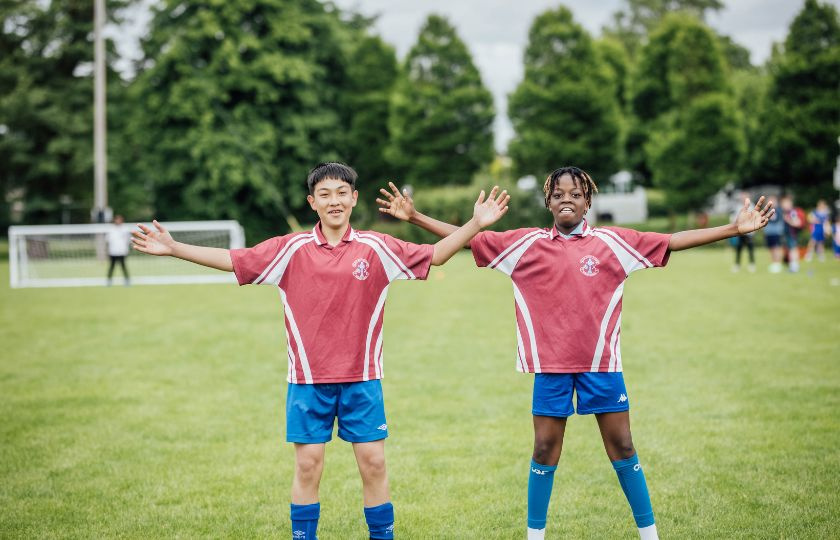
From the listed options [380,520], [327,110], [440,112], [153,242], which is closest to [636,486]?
[380,520]

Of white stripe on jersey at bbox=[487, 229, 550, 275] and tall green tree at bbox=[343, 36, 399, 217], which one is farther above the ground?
tall green tree at bbox=[343, 36, 399, 217]

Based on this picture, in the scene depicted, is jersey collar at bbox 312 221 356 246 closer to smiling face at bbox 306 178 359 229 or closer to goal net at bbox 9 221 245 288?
smiling face at bbox 306 178 359 229

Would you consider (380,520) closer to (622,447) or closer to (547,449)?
(547,449)

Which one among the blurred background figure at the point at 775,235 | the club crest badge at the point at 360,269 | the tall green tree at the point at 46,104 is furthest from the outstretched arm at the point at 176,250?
the tall green tree at the point at 46,104

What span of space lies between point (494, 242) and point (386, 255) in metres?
0.60

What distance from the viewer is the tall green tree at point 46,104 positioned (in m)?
42.9

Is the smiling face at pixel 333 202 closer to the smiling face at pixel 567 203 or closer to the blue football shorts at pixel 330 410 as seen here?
the blue football shorts at pixel 330 410

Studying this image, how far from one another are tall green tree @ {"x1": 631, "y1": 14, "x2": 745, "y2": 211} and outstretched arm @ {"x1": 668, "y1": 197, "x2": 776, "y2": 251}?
1623 inches

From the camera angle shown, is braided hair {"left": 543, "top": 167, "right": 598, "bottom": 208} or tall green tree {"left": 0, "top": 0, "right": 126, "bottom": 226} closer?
braided hair {"left": 543, "top": 167, "right": 598, "bottom": 208}

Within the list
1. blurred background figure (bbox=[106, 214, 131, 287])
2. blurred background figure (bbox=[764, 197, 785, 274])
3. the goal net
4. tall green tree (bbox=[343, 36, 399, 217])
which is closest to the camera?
blurred background figure (bbox=[764, 197, 785, 274])

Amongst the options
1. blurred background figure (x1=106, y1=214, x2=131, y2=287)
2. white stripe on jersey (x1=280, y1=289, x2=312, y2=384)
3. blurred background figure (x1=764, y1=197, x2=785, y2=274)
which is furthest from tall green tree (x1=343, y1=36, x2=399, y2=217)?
white stripe on jersey (x1=280, y1=289, x2=312, y2=384)

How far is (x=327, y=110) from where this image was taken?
4656cm

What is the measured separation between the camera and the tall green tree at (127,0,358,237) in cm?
4131

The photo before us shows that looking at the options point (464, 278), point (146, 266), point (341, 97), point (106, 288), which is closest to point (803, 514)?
point (464, 278)
